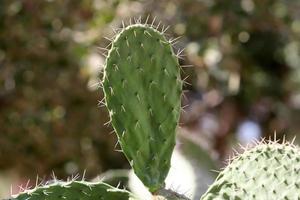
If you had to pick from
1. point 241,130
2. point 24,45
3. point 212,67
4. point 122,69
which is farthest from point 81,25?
point 122,69

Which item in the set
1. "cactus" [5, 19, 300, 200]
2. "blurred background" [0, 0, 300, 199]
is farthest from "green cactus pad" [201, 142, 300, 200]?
"blurred background" [0, 0, 300, 199]

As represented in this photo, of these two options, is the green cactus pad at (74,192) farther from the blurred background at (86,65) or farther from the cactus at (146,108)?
the blurred background at (86,65)

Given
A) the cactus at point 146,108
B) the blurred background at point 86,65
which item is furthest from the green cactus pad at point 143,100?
the blurred background at point 86,65

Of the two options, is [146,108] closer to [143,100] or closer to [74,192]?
[143,100]

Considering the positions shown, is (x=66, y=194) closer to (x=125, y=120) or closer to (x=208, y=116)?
(x=125, y=120)

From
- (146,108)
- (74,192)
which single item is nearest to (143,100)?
(146,108)

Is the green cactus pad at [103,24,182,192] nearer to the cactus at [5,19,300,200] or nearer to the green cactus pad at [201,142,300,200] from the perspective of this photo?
the cactus at [5,19,300,200]
